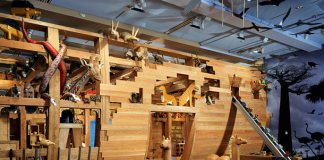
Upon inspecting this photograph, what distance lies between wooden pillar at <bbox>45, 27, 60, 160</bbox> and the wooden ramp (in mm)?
1062

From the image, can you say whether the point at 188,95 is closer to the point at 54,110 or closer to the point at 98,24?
the point at 98,24

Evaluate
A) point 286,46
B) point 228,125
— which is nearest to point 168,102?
point 228,125

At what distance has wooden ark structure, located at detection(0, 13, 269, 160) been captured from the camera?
5930mm

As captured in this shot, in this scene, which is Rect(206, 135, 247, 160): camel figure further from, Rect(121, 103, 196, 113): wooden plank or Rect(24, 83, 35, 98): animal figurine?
Rect(24, 83, 35, 98): animal figurine

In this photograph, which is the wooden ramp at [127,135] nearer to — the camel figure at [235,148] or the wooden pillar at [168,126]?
the camel figure at [235,148]

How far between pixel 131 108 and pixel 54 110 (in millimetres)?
1915

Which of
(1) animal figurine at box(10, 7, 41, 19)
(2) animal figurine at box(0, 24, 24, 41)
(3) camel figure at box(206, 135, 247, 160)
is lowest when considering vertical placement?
(3) camel figure at box(206, 135, 247, 160)

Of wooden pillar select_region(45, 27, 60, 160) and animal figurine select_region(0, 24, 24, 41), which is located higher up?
animal figurine select_region(0, 24, 24, 41)

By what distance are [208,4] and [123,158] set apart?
463cm

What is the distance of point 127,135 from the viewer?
673 centimetres

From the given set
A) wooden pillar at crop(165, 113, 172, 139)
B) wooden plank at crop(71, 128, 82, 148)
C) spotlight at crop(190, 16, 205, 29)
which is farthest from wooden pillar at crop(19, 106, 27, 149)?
wooden pillar at crop(165, 113, 172, 139)

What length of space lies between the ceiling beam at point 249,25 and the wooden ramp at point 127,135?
3.13 m

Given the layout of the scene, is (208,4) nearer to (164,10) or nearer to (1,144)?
(164,10)

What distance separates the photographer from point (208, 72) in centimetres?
912
